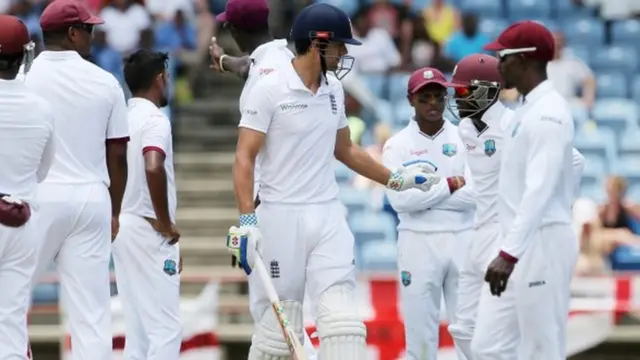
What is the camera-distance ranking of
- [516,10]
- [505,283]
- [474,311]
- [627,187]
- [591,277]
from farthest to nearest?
1. [516,10]
2. [627,187]
3. [591,277]
4. [474,311]
5. [505,283]

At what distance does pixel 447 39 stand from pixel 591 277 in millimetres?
5088

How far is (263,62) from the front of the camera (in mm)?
8781

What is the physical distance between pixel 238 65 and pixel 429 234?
4.99 ft

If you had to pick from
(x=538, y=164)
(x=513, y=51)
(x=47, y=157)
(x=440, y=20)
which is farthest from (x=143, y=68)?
(x=440, y=20)

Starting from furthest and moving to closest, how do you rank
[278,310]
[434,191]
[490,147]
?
[434,191]
[490,147]
[278,310]

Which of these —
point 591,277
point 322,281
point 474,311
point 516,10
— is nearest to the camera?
point 322,281

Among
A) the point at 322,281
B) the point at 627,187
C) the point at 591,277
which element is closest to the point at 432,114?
the point at 322,281

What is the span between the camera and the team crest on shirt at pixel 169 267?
385 inches

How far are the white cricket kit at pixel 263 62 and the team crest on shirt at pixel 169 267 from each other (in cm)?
94

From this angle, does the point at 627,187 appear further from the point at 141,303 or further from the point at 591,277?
the point at 141,303

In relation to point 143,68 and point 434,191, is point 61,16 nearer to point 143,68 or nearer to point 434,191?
point 143,68

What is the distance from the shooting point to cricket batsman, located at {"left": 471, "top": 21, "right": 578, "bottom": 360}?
26.0ft

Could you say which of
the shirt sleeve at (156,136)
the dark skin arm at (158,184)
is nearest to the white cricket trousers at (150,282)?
the dark skin arm at (158,184)

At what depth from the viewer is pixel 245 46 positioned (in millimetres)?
9617
